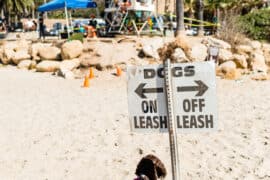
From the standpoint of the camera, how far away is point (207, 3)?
1339 inches

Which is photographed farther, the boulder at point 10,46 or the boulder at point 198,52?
the boulder at point 10,46

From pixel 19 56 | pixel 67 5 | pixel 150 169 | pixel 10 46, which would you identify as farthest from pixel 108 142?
pixel 10 46

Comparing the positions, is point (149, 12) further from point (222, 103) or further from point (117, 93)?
point (222, 103)

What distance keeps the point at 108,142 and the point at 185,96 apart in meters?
4.02

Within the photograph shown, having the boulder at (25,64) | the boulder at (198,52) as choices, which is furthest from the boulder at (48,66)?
the boulder at (198,52)

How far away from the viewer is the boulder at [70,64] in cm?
1718

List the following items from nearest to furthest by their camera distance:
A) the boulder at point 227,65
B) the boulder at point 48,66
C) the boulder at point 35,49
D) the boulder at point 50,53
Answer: the boulder at point 227,65
the boulder at point 48,66
the boulder at point 50,53
the boulder at point 35,49

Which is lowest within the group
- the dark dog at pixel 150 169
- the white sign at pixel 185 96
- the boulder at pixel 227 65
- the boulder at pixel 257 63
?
the boulder at pixel 257 63

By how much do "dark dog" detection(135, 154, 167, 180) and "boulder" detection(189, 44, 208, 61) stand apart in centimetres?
1297

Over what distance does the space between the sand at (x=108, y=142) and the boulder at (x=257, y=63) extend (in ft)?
18.1

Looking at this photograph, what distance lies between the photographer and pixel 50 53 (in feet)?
62.8

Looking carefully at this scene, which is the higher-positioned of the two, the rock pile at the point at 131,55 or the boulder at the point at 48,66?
the rock pile at the point at 131,55

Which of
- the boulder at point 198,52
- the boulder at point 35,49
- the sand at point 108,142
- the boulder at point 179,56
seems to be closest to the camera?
the sand at point 108,142

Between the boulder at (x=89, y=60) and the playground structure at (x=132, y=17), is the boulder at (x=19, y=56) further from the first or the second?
the playground structure at (x=132, y=17)
